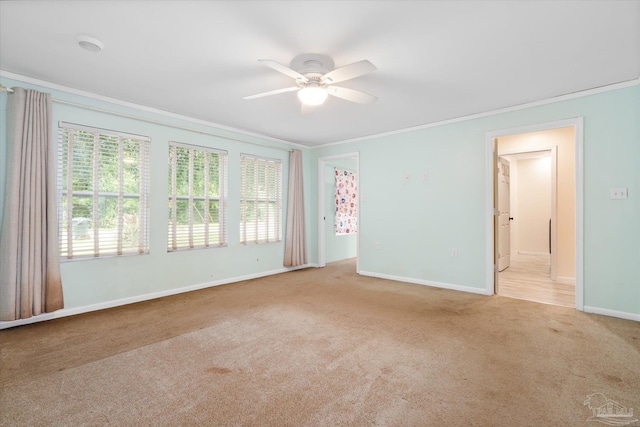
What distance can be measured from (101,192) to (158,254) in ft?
3.23

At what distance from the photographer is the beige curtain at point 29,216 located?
9.07ft

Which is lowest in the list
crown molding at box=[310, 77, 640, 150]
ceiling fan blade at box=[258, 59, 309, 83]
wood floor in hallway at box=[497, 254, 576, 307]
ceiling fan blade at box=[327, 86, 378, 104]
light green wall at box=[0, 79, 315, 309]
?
wood floor in hallway at box=[497, 254, 576, 307]

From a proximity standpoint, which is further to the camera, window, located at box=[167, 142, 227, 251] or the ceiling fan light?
window, located at box=[167, 142, 227, 251]

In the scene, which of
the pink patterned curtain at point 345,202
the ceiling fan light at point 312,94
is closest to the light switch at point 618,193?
the ceiling fan light at point 312,94

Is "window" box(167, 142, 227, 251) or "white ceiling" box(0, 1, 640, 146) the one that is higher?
"white ceiling" box(0, 1, 640, 146)

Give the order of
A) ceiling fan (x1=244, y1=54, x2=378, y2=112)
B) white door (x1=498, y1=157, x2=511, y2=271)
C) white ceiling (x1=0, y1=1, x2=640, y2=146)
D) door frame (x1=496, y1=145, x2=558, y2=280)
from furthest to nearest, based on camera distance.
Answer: white door (x1=498, y1=157, x2=511, y2=271) < door frame (x1=496, y1=145, x2=558, y2=280) < ceiling fan (x1=244, y1=54, x2=378, y2=112) < white ceiling (x1=0, y1=1, x2=640, y2=146)

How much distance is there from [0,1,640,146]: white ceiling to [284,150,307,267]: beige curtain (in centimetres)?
206

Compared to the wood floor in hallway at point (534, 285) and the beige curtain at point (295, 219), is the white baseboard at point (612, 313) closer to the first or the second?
the wood floor in hallway at point (534, 285)

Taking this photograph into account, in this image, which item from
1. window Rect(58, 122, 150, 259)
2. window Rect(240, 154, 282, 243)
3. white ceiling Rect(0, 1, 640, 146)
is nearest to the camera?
white ceiling Rect(0, 1, 640, 146)

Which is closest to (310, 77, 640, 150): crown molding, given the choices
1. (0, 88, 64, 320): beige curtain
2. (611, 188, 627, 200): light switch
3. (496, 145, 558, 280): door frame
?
(611, 188, 627, 200): light switch

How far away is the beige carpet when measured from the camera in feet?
5.41

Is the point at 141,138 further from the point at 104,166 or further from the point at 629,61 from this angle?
the point at 629,61

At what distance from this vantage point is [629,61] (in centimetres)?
263

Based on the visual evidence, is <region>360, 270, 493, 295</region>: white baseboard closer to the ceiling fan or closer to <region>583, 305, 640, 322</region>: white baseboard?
<region>583, 305, 640, 322</region>: white baseboard
